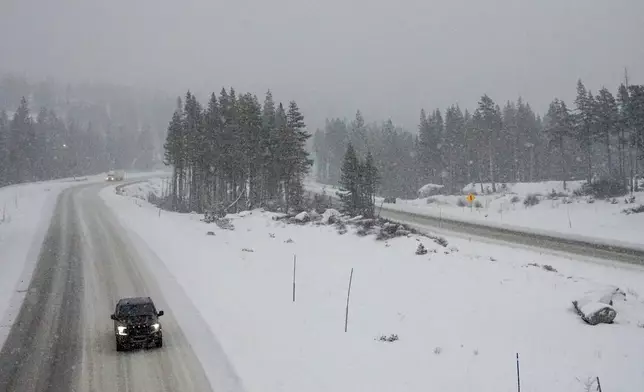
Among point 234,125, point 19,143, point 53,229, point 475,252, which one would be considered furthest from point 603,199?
point 19,143

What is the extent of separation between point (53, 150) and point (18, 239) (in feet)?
297

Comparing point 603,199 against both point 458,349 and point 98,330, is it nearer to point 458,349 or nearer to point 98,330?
point 458,349

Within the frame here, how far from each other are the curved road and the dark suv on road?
325mm

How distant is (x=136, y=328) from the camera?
44.2 feet

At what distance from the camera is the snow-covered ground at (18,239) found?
61.1 feet

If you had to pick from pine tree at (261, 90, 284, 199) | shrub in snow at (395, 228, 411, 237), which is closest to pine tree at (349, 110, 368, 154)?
pine tree at (261, 90, 284, 199)

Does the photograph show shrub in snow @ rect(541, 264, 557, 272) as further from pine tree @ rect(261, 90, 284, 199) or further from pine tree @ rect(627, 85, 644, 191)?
pine tree @ rect(261, 90, 284, 199)

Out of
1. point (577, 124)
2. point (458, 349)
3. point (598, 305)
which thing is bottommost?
point (458, 349)

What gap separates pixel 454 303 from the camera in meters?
16.2

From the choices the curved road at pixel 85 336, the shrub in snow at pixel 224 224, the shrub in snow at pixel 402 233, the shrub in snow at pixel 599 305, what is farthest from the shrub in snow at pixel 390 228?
the shrub in snow at pixel 224 224

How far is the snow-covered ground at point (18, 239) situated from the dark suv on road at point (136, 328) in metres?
4.36

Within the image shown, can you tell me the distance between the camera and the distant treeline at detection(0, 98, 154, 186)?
85.6 metres

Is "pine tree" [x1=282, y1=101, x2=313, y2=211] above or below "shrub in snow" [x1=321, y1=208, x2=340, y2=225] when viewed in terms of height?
above

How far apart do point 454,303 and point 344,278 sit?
615 cm
